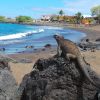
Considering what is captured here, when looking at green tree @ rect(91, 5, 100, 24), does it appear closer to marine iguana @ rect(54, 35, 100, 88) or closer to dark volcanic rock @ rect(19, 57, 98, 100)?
marine iguana @ rect(54, 35, 100, 88)

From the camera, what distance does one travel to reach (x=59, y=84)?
5.37 meters

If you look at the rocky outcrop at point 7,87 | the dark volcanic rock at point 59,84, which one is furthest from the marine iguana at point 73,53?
the rocky outcrop at point 7,87

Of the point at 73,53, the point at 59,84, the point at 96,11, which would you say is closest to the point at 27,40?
the point at 73,53

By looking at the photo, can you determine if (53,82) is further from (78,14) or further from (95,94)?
(78,14)

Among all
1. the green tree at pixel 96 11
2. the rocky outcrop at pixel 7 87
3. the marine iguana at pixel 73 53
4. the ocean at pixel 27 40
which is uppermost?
the marine iguana at pixel 73 53

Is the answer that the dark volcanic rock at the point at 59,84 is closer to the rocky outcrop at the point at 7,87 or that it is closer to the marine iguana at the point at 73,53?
the marine iguana at the point at 73,53

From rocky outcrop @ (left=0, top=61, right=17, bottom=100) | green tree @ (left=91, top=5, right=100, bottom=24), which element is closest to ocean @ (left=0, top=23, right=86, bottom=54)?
rocky outcrop @ (left=0, top=61, right=17, bottom=100)

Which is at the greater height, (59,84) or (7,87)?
(59,84)

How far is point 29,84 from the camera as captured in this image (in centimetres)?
557

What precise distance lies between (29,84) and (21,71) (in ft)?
26.3

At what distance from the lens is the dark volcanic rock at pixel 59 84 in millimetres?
5270

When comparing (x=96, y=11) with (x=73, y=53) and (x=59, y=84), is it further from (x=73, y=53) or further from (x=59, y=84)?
(x=59, y=84)

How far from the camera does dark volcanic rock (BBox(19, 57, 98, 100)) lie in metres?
5.27

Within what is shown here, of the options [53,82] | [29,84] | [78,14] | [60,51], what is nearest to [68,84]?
[53,82]
